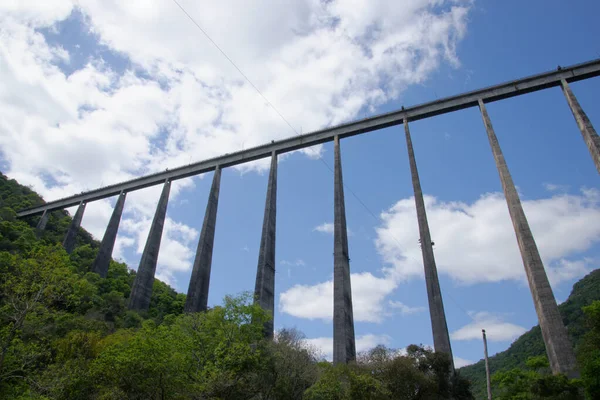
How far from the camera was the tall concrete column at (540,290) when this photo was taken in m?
18.6

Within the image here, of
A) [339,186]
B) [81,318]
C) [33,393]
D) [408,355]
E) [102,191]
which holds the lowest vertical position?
[33,393]

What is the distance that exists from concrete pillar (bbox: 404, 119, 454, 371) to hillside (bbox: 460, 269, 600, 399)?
1118 inches

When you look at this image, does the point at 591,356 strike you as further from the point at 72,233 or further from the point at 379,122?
the point at 72,233

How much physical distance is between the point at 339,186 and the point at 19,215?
47096mm

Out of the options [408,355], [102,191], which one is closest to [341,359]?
[408,355]

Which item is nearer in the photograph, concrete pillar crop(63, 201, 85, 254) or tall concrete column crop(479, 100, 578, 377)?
tall concrete column crop(479, 100, 578, 377)

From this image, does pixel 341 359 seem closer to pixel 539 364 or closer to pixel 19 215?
pixel 539 364

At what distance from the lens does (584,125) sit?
25859mm

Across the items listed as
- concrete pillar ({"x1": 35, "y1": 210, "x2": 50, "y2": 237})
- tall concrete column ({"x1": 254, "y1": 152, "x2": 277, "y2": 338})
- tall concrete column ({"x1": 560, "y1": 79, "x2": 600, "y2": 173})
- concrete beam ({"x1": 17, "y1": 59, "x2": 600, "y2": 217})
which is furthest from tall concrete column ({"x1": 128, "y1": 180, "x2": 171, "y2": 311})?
tall concrete column ({"x1": 560, "y1": 79, "x2": 600, "y2": 173})

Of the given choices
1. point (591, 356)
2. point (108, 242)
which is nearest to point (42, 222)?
point (108, 242)

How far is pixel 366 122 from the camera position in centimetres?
3422

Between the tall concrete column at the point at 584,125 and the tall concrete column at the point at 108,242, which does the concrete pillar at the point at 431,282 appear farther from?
the tall concrete column at the point at 108,242

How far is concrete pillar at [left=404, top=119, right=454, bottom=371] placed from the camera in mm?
22391

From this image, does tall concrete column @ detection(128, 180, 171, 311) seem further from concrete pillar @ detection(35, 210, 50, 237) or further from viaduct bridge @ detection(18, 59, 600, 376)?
concrete pillar @ detection(35, 210, 50, 237)
